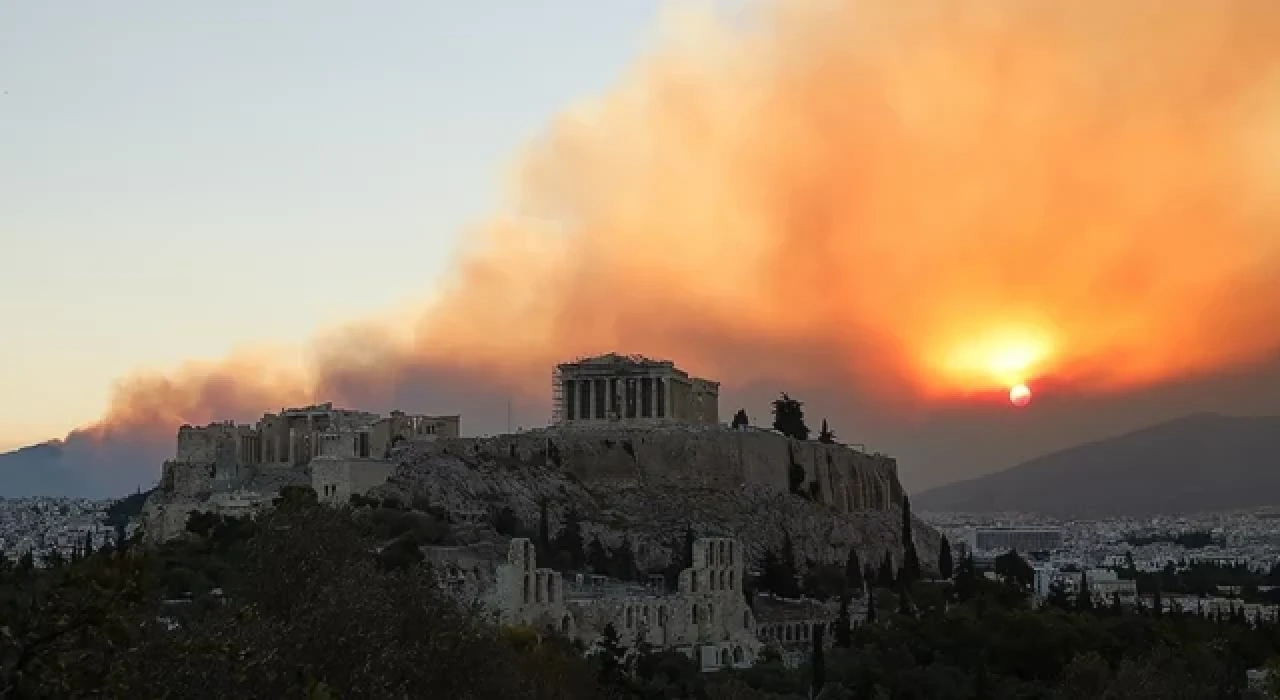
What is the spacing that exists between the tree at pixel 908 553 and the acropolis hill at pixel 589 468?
0.62 m

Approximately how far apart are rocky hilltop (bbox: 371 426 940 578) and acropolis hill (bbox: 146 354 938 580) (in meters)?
0.07

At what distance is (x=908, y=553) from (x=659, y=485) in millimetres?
11592

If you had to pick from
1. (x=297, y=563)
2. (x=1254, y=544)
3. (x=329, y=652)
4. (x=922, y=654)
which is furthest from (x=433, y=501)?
(x=1254, y=544)

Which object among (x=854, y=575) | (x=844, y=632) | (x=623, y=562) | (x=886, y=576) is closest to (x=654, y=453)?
(x=854, y=575)

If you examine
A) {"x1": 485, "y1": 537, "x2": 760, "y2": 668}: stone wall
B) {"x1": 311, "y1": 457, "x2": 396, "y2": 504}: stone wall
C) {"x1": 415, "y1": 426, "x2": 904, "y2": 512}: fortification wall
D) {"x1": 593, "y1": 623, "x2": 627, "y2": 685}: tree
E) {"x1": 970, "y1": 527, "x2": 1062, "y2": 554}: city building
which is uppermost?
{"x1": 970, "y1": 527, "x2": 1062, "y2": 554}: city building

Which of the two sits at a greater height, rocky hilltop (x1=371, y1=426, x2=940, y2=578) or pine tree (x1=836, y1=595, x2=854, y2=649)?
rocky hilltop (x1=371, y1=426, x2=940, y2=578)

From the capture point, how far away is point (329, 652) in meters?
16.8

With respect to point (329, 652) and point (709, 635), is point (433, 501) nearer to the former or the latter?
point (709, 635)

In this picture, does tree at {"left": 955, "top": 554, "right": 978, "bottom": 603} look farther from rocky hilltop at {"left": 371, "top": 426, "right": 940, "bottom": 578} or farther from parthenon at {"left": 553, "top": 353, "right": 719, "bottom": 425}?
parthenon at {"left": 553, "top": 353, "right": 719, "bottom": 425}

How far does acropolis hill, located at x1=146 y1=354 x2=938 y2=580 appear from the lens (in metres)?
57.7

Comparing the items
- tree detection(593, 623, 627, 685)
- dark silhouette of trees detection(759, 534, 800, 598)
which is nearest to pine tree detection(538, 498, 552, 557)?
dark silhouette of trees detection(759, 534, 800, 598)

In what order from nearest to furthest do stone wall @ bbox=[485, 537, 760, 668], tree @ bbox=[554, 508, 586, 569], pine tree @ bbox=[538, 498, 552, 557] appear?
stone wall @ bbox=[485, 537, 760, 668] < pine tree @ bbox=[538, 498, 552, 557] < tree @ bbox=[554, 508, 586, 569]

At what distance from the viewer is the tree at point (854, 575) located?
6000 centimetres

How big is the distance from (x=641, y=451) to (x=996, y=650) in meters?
27.1
